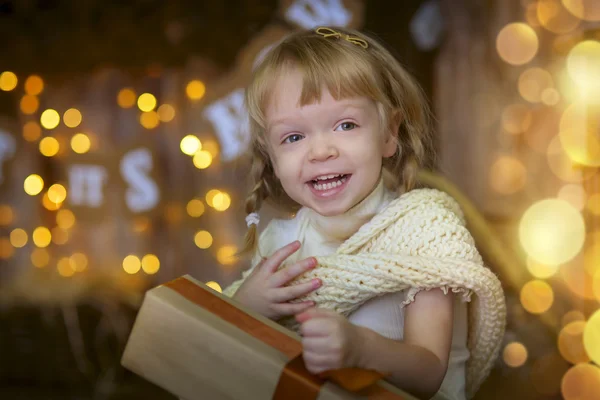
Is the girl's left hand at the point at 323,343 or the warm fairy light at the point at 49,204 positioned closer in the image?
the girl's left hand at the point at 323,343

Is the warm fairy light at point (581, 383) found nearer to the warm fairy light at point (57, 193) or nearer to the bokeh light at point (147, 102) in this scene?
the bokeh light at point (147, 102)

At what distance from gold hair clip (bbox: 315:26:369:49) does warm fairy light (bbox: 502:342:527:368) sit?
1.10 metres

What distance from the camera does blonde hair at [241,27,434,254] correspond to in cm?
90

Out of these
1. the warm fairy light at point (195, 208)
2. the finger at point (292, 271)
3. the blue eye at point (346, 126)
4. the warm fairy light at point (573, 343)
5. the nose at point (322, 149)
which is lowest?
the warm fairy light at point (573, 343)

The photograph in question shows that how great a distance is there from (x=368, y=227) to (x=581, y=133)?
1038mm

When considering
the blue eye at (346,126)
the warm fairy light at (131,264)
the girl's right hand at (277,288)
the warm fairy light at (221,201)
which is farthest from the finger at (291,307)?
the warm fairy light at (131,264)

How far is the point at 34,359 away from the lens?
1.94 metres

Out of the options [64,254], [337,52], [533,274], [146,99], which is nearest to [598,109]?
[533,274]

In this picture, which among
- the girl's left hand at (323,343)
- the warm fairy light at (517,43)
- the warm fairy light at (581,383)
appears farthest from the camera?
the warm fairy light at (517,43)

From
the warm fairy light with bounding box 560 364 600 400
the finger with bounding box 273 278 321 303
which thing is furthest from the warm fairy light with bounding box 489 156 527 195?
the finger with bounding box 273 278 321 303

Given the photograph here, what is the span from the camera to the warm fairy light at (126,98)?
2.12 m

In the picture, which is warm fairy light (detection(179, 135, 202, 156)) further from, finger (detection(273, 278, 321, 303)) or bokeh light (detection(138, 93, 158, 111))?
finger (detection(273, 278, 321, 303))

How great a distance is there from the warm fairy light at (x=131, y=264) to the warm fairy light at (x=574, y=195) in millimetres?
1271

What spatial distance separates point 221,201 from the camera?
2084 mm
